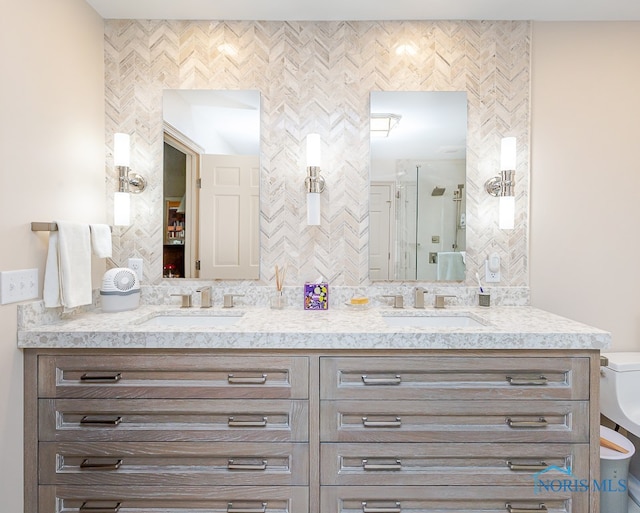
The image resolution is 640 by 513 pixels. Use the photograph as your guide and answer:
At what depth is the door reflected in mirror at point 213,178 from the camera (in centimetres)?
201

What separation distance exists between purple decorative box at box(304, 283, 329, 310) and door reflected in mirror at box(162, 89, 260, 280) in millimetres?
312

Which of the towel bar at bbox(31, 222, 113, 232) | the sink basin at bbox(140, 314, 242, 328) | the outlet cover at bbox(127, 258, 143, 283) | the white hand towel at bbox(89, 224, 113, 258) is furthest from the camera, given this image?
the outlet cover at bbox(127, 258, 143, 283)

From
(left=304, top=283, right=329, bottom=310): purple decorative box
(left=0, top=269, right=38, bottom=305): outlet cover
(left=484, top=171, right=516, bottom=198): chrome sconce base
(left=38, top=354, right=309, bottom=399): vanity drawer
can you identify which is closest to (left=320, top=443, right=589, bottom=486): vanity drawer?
(left=38, top=354, right=309, bottom=399): vanity drawer

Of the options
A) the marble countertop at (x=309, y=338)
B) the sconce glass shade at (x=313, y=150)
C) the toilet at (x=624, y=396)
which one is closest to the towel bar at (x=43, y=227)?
the marble countertop at (x=309, y=338)

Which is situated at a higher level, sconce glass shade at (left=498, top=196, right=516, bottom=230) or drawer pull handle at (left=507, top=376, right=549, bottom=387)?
sconce glass shade at (left=498, top=196, right=516, bottom=230)

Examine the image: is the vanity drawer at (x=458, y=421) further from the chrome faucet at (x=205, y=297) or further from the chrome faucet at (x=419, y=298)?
the chrome faucet at (x=205, y=297)

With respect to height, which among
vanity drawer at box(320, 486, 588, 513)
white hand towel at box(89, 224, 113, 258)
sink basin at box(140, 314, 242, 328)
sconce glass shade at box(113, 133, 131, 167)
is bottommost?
vanity drawer at box(320, 486, 588, 513)

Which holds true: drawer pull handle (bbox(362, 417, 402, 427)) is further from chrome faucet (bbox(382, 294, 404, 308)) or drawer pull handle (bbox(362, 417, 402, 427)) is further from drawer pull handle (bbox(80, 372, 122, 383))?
drawer pull handle (bbox(80, 372, 122, 383))

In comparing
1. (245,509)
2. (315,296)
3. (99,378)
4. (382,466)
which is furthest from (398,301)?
(99,378)

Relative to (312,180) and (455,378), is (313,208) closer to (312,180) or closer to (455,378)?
(312,180)

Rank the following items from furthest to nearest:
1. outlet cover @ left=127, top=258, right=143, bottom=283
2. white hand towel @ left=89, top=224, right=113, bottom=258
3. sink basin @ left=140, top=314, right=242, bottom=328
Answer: outlet cover @ left=127, top=258, right=143, bottom=283
sink basin @ left=140, top=314, right=242, bottom=328
white hand towel @ left=89, top=224, right=113, bottom=258

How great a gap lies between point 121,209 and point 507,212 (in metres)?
1.96

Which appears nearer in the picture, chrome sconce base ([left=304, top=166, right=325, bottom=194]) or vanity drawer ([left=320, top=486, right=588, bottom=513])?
vanity drawer ([left=320, top=486, right=588, bottom=513])

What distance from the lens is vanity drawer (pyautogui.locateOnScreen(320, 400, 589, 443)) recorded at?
1.43 meters
